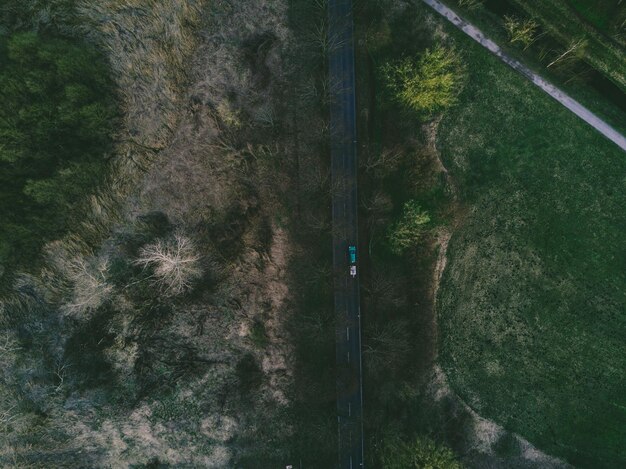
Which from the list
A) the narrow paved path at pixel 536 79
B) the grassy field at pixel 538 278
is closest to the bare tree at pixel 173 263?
the grassy field at pixel 538 278

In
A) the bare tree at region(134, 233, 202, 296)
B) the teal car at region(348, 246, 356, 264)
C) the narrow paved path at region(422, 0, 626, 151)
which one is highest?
the narrow paved path at region(422, 0, 626, 151)

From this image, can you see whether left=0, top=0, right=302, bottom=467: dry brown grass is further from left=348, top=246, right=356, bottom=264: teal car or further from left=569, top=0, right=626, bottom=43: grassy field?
left=569, top=0, right=626, bottom=43: grassy field

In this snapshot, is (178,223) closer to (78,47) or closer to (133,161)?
(133,161)

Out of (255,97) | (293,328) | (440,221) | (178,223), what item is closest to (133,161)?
(178,223)

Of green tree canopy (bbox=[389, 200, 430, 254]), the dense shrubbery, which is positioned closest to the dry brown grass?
the dense shrubbery

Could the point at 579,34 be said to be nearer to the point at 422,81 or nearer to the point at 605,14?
the point at 605,14
